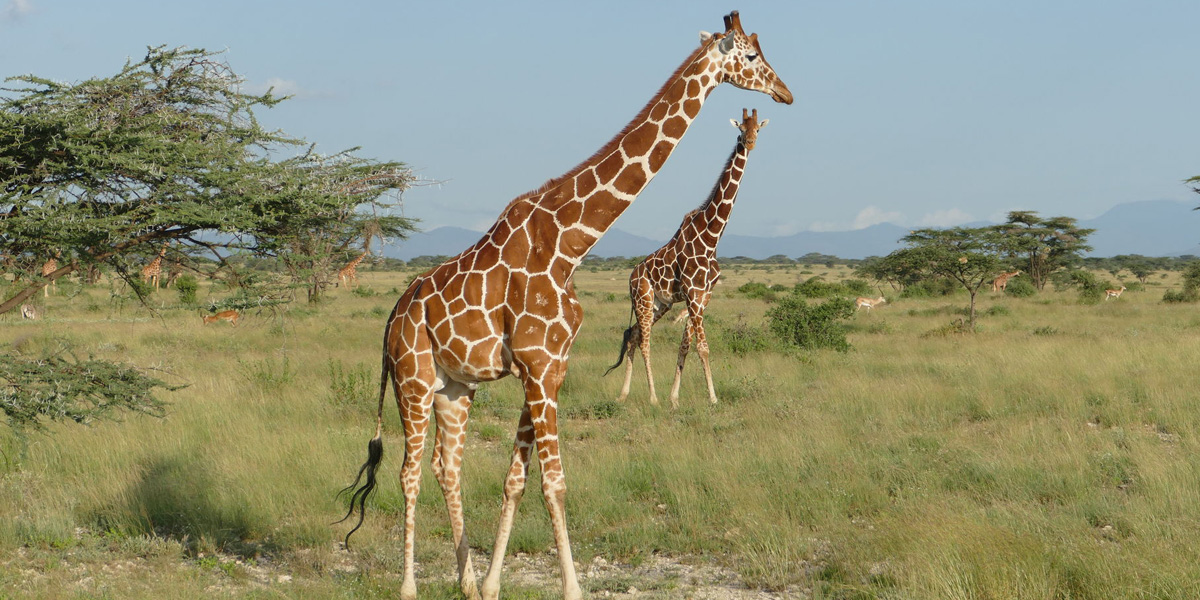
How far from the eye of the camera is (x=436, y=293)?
5238mm

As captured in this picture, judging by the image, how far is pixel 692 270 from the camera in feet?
40.8

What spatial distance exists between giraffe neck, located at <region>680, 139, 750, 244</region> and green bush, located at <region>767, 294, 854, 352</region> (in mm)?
4788

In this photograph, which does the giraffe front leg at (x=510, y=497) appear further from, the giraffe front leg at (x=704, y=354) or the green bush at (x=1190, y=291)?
the green bush at (x=1190, y=291)

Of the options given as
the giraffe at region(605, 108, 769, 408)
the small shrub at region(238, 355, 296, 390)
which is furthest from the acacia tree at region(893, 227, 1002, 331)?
the small shrub at region(238, 355, 296, 390)

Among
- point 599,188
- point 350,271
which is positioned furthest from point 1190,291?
point 599,188

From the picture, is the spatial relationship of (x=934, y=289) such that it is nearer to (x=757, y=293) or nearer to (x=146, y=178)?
(x=757, y=293)

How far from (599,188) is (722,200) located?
736cm

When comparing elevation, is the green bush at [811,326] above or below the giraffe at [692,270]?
below

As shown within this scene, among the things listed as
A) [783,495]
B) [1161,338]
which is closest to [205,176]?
[783,495]

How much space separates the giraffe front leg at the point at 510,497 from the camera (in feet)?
16.5

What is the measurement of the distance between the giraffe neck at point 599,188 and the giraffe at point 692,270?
6429 millimetres

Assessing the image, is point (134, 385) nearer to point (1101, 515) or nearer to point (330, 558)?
point (330, 558)

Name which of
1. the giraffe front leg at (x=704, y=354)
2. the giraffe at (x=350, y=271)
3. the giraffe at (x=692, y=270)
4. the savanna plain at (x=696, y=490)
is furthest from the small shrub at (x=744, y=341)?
the giraffe at (x=350, y=271)

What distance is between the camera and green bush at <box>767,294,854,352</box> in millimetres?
16438
